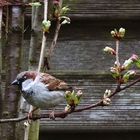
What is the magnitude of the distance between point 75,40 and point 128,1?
0.62 feet

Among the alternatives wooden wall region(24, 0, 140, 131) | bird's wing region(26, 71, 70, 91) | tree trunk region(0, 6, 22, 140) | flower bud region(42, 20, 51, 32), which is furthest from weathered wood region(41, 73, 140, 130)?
flower bud region(42, 20, 51, 32)

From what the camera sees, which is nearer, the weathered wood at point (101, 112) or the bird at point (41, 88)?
the bird at point (41, 88)

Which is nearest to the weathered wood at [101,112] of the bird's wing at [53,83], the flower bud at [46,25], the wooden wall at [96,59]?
the wooden wall at [96,59]

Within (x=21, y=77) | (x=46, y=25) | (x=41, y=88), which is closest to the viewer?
(x=46, y=25)

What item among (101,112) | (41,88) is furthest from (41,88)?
(101,112)

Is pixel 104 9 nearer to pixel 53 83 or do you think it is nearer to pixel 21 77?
pixel 53 83

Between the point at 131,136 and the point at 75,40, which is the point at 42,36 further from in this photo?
the point at 131,136

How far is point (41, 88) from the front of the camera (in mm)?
1881

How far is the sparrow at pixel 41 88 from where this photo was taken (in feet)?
5.81

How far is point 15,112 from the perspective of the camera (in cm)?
177

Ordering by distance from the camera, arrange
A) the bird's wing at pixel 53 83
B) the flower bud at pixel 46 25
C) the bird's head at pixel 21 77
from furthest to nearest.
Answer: the bird's wing at pixel 53 83
the bird's head at pixel 21 77
the flower bud at pixel 46 25

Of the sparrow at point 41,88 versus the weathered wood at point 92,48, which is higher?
the weathered wood at point 92,48

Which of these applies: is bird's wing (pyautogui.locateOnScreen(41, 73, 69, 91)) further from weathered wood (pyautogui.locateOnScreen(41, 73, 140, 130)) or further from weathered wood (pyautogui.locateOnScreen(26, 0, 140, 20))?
weathered wood (pyautogui.locateOnScreen(26, 0, 140, 20))

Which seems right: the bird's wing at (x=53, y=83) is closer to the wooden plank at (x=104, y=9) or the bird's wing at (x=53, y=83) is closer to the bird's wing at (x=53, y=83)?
the bird's wing at (x=53, y=83)
